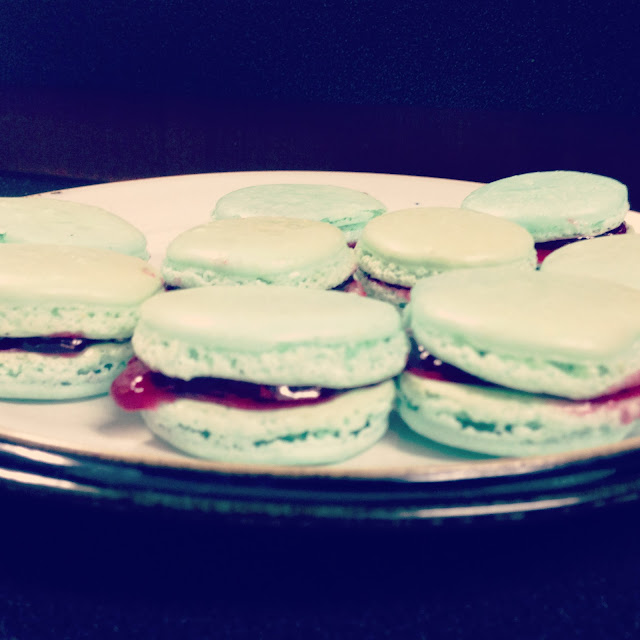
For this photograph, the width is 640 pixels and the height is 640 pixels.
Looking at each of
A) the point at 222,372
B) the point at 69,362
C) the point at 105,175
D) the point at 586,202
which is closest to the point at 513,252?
the point at 586,202

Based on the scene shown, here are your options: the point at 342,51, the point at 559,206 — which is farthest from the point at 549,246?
the point at 342,51

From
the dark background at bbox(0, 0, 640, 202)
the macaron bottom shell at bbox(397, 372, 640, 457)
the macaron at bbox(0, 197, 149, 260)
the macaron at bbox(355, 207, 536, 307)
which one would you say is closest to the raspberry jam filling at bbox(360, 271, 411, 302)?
the macaron at bbox(355, 207, 536, 307)

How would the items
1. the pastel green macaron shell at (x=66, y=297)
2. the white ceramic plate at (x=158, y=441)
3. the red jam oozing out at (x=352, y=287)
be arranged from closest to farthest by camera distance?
1. the white ceramic plate at (x=158, y=441)
2. the pastel green macaron shell at (x=66, y=297)
3. the red jam oozing out at (x=352, y=287)

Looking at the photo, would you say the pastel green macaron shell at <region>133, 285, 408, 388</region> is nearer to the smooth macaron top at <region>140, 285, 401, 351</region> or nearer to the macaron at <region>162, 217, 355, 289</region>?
the smooth macaron top at <region>140, 285, 401, 351</region>

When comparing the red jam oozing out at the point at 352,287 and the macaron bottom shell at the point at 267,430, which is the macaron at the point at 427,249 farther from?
the macaron bottom shell at the point at 267,430

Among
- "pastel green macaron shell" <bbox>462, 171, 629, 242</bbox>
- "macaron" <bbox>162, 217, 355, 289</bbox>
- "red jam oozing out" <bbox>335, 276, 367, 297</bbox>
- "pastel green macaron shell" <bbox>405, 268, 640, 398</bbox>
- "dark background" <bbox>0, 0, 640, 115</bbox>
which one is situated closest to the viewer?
"pastel green macaron shell" <bbox>405, 268, 640, 398</bbox>

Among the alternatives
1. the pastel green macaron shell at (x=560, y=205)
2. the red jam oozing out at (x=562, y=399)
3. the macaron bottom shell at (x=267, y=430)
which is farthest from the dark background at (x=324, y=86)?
the macaron bottom shell at (x=267, y=430)
